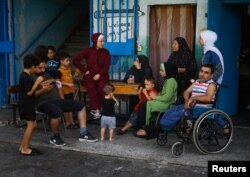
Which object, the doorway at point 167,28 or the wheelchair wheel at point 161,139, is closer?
the wheelchair wheel at point 161,139

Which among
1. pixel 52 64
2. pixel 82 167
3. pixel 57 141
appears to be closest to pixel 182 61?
pixel 52 64

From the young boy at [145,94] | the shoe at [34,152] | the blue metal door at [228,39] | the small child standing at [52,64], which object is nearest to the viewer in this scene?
the shoe at [34,152]

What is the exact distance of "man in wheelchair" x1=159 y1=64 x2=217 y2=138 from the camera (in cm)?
549

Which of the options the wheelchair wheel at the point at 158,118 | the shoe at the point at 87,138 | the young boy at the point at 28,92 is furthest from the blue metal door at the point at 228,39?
the young boy at the point at 28,92

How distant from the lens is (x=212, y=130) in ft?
18.0

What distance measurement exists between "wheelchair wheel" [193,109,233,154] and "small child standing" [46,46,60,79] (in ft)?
8.73

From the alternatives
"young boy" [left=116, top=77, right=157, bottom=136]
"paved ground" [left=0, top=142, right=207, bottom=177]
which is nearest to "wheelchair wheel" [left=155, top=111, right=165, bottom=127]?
"young boy" [left=116, top=77, right=157, bottom=136]

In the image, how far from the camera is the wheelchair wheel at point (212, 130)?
5.34 metres

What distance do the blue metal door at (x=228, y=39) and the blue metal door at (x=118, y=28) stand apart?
148cm

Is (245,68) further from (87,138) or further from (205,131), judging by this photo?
(87,138)

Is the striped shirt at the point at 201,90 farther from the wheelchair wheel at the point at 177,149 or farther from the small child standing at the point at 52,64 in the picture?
the small child standing at the point at 52,64

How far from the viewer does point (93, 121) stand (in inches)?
297

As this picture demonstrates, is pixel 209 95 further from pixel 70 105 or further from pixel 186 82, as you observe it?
pixel 70 105

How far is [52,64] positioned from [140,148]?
2.18 m
